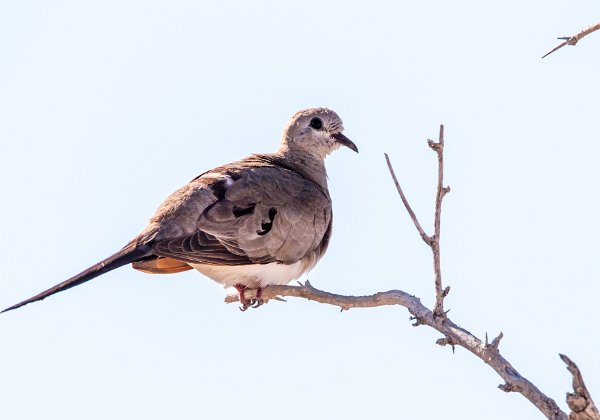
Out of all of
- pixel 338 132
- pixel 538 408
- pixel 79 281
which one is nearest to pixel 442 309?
pixel 538 408

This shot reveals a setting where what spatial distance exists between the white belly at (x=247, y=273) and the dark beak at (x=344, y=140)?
1885 millimetres

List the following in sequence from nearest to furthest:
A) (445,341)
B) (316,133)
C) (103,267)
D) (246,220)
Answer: (445,341), (103,267), (246,220), (316,133)

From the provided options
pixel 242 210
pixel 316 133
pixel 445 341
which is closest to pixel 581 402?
pixel 445 341

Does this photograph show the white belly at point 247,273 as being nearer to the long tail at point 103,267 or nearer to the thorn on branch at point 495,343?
the long tail at point 103,267

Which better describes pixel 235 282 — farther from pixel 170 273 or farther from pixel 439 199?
pixel 439 199

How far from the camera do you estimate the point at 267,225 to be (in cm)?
886

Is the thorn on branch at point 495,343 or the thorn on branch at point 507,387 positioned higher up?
the thorn on branch at point 495,343

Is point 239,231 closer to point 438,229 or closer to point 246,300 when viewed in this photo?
point 246,300

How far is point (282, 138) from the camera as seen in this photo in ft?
35.5

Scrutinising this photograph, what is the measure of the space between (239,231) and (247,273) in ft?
1.18

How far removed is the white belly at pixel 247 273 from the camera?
8.68m

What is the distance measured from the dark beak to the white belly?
189 cm

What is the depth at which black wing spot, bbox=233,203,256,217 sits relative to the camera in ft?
28.5

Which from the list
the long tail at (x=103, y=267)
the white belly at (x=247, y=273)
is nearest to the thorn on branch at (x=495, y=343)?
the long tail at (x=103, y=267)
